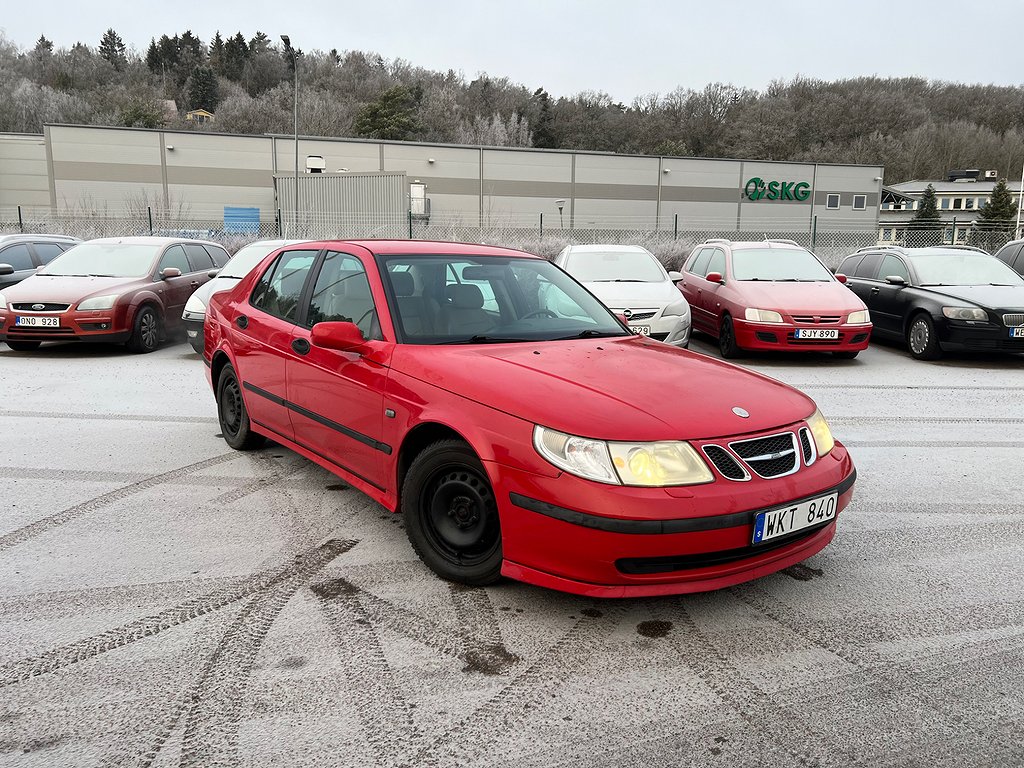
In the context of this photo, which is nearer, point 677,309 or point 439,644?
point 439,644

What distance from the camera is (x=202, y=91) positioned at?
99.2 m

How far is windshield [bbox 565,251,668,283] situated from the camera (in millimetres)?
10266

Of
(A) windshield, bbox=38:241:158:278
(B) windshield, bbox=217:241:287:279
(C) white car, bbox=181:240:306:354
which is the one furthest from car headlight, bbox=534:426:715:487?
(A) windshield, bbox=38:241:158:278

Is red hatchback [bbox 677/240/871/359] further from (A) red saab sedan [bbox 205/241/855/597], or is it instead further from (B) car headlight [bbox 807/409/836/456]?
(B) car headlight [bbox 807/409/836/456]

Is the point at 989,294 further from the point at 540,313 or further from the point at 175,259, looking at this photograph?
the point at 175,259

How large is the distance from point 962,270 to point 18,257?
14494 mm

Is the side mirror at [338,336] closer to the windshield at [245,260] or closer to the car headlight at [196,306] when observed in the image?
the car headlight at [196,306]

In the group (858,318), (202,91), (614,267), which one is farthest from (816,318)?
(202,91)

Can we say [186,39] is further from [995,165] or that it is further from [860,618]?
[860,618]

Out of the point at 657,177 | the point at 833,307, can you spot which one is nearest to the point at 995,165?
the point at 657,177

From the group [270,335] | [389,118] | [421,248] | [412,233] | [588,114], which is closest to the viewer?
[421,248]

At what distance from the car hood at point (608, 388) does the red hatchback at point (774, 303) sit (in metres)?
6.09

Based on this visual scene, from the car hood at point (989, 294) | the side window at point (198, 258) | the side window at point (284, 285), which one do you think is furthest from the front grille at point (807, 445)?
the side window at point (198, 258)

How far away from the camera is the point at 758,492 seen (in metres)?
2.94
